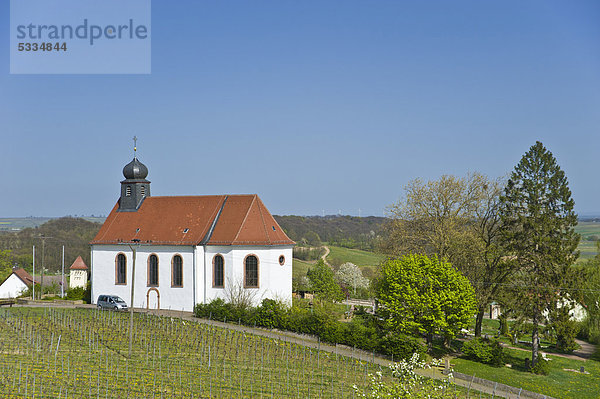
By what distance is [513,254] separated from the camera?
135 feet

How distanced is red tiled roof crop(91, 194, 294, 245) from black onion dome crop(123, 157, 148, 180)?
7.42 ft

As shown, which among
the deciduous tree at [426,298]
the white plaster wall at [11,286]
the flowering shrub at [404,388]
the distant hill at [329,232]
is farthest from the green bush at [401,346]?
the distant hill at [329,232]

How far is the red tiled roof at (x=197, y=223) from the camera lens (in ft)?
158

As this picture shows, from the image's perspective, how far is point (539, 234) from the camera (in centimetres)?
3938

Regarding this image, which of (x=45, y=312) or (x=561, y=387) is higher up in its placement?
(x=45, y=312)

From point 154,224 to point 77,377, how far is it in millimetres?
25090

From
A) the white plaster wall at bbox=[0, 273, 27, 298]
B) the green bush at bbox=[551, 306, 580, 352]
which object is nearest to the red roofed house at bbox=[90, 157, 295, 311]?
the green bush at bbox=[551, 306, 580, 352]

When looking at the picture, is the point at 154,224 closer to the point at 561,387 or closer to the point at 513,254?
the point at 513,254

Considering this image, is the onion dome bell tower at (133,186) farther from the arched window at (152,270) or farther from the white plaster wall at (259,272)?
the white plaster wall at (259,272)

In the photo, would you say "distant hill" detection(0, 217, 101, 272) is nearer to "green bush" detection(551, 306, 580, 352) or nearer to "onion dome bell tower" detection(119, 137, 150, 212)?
"onion dome bell tower" detection(119, 137, 150, 212)

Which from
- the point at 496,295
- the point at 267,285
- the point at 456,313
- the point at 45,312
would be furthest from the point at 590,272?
the point at 45,312

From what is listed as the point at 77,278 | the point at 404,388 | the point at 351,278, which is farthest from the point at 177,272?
the point at 351,278

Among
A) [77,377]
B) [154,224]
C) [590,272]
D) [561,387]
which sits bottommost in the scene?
[561,387]

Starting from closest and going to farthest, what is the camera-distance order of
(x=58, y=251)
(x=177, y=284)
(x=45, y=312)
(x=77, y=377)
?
(x=77, y=377) → (x=45, y=312) → (x=177, y=284) → (x=58, y=251)
